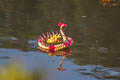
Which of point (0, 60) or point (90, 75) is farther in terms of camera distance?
point (0, 60)

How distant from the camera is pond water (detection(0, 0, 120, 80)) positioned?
46.6ft

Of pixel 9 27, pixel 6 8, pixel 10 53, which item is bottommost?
pixel 10 53

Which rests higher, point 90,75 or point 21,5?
point 21,5

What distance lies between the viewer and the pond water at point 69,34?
14.2m

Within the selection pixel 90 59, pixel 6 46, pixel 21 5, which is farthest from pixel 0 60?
pixel 21 5

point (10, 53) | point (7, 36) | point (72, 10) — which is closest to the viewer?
point (10, 53)

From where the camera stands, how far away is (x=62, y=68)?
564 inches

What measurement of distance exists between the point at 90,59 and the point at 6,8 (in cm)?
1541

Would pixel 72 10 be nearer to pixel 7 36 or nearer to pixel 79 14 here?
pixel 79 14

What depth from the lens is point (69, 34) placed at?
20.4 m

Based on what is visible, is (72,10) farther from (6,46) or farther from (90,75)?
(90,75)

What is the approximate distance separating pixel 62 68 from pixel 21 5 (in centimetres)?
1744

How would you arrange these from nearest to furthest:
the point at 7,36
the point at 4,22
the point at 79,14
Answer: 1. the point at 7,36
2. the point at 4,22
3. the point at 79,14

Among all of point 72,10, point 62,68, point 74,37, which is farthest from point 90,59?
point 72,10
